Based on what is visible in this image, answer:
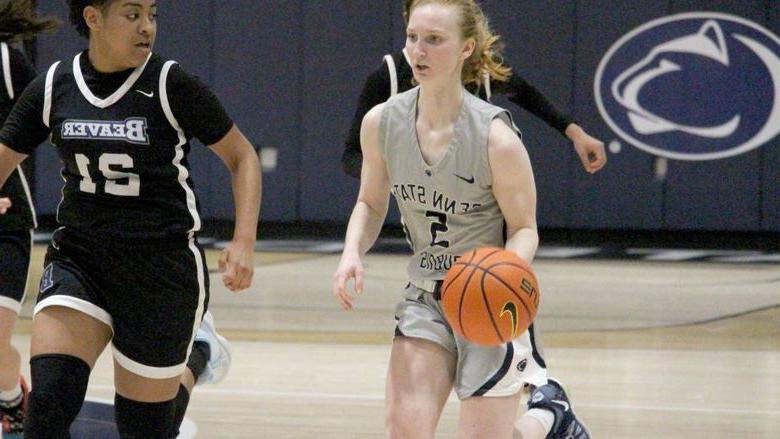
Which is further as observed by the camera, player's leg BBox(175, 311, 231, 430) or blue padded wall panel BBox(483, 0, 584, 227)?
blue padded wall panel BBox(483, 0, 584, 227)

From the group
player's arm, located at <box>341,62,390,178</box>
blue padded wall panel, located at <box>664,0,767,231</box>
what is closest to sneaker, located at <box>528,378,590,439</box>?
player's arm, located at <box>341,62,390,178</box>

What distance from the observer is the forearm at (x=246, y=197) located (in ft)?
12.3

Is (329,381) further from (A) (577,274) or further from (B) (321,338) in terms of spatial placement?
(A) (577,274)

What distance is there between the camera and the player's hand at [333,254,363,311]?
356 cm

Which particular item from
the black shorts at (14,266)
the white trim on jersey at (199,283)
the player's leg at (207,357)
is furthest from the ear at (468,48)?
the black shorts at (14,266)

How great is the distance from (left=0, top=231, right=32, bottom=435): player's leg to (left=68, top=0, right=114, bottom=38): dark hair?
1112 mm

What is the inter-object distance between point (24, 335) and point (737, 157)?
21.9 ft

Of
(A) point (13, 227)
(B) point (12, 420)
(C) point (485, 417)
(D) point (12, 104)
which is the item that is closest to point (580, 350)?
(B) point (12, 420)

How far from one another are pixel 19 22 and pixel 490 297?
2.26 meters

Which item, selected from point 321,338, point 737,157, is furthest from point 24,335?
point 737,157

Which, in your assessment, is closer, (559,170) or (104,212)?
(104,212)

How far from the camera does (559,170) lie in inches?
475

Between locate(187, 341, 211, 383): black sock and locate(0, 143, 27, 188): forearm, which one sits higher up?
locate(0, 143, 27, 188): forearm

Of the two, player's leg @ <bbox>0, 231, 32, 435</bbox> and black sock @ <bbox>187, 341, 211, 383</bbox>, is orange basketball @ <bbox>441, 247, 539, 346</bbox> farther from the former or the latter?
player's leg @ <bbox>0, 231, 32, 435</bbox>
